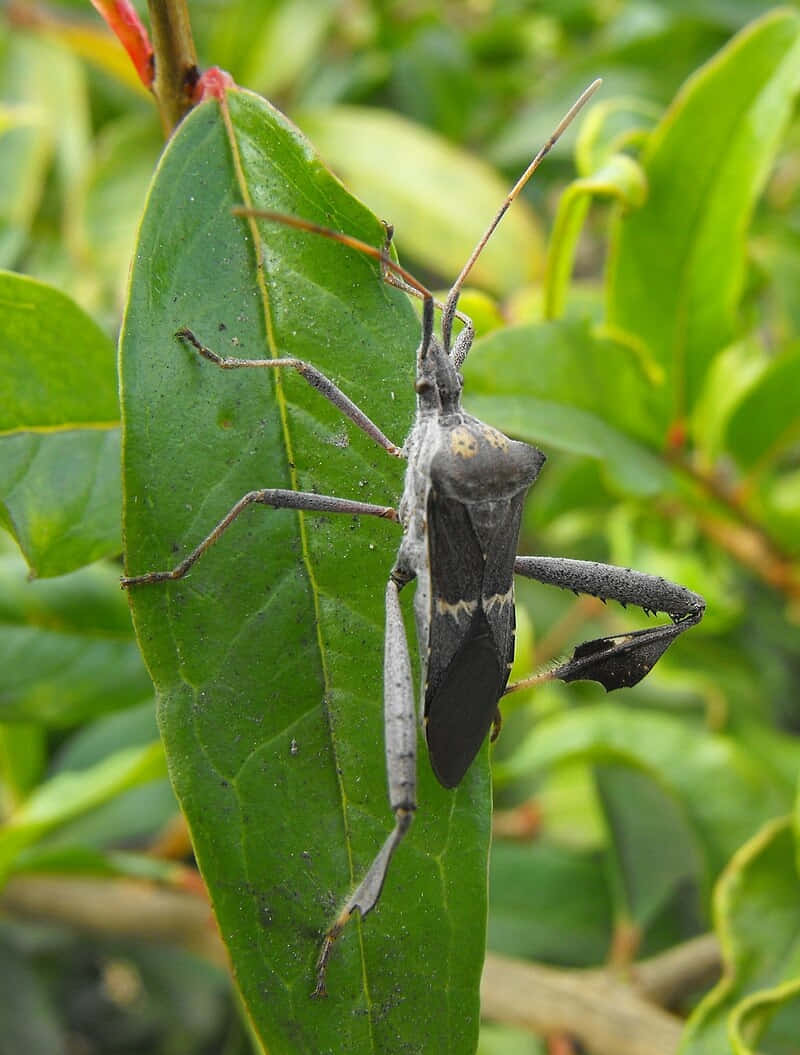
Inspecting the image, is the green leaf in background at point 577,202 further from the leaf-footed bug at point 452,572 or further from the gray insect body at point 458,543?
the gray insect body at point 458,543

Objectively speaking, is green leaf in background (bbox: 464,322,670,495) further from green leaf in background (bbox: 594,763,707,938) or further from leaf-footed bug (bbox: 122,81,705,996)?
green leaf in background (bbox: 594,763,707,938)

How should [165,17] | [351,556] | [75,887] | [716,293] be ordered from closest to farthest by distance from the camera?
[165,17]
[351,556]
[716,293]
[75,887]

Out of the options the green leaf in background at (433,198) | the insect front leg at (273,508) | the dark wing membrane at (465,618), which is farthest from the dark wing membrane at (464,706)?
the green leaf in background at (433,198)

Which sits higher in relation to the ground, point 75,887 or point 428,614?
point 428,614

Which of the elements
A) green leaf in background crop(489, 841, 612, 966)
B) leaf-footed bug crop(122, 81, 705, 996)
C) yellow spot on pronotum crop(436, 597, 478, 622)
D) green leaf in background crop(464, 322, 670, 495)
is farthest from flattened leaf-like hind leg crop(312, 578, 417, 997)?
green leaf in background crop(489, 841, 612, 966)

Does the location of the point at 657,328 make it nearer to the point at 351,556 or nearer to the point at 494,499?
the point at 494,499

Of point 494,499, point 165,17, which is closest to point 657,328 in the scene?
point 494,499
